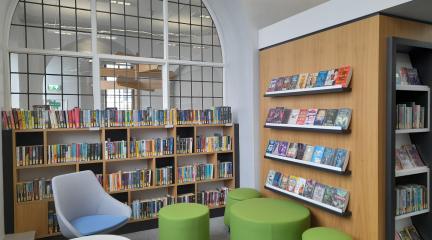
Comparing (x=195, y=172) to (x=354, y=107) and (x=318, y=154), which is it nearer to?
(x=318, y=154)

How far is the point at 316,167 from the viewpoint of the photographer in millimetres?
A: 3102

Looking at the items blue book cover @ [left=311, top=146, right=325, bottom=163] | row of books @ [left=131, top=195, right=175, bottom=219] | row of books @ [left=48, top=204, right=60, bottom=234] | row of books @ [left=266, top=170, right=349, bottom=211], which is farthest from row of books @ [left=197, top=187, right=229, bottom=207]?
row of books @ [left=48, top=204, right=60, bottom=234]

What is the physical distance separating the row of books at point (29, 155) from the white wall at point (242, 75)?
2.72 meters

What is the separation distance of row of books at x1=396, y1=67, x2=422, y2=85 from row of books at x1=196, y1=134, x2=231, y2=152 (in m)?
2.46

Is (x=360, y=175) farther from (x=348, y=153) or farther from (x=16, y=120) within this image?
(x=16, y=120)

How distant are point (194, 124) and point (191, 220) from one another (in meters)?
1.65

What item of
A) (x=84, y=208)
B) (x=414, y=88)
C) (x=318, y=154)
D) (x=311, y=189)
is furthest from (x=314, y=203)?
(x=84, y=208)

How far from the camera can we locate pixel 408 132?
284cm

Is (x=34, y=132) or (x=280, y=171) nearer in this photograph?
(x=34, y=132)

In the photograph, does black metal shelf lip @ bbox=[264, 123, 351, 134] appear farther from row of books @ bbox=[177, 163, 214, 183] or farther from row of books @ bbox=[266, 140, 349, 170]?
row of books @ bbox=[177, 163, 214, 183]

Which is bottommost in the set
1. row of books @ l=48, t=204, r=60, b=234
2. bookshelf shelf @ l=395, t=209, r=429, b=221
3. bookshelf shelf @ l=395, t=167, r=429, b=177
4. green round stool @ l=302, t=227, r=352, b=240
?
row of books @ l=48, t=204, r=60, b=234

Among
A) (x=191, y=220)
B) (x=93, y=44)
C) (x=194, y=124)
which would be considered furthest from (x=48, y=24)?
(x=191, y=220)

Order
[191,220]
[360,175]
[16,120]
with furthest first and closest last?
[16,120] < [191,220] < [360,175]

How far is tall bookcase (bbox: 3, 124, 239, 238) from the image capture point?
3383 millimetres
